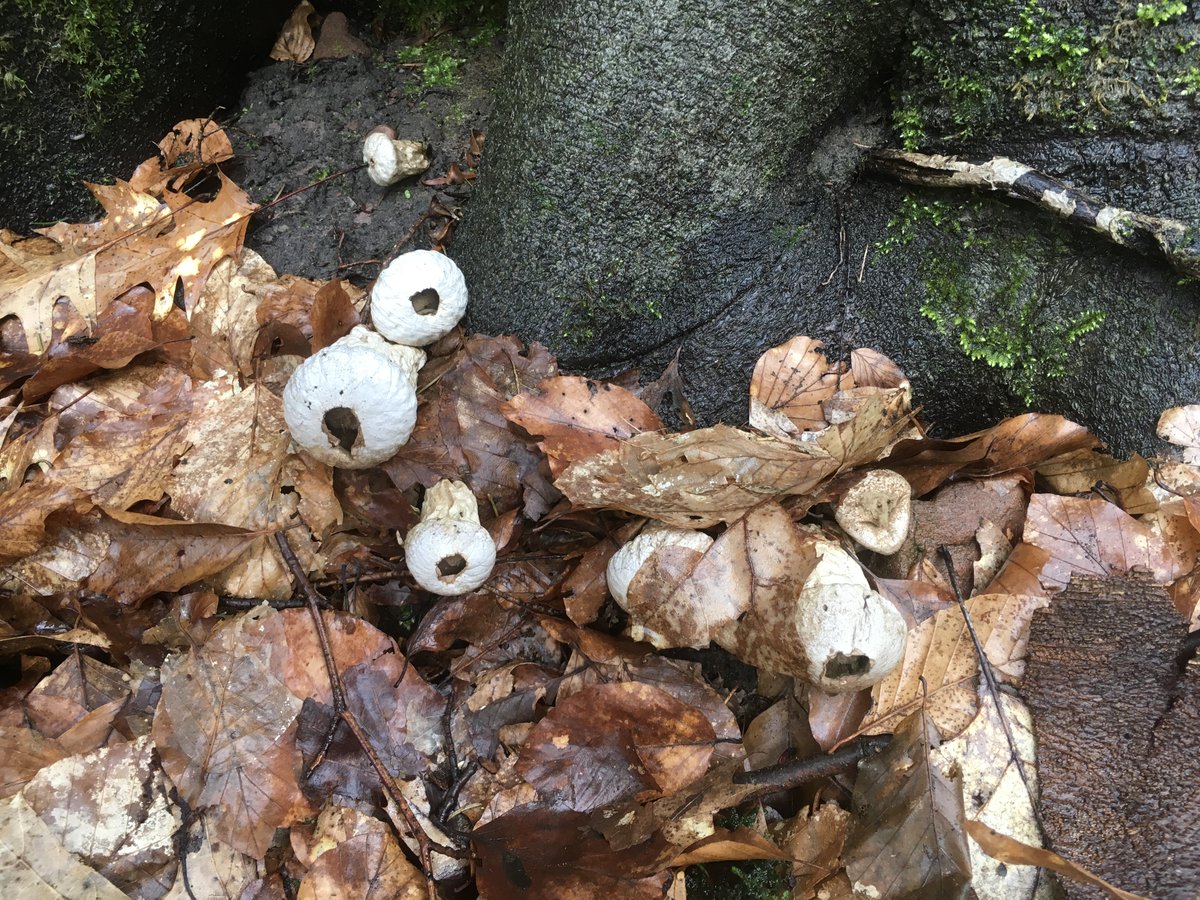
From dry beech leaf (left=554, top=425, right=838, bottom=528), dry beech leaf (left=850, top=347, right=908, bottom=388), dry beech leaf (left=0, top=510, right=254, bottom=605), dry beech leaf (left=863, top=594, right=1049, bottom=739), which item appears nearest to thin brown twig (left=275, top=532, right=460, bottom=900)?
dry beech leaf (left=0, top=510, right=254, bottom=605)

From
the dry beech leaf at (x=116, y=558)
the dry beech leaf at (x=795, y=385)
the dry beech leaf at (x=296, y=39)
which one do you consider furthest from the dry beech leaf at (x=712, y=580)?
the dry beech leaf at (x=296, y=39)

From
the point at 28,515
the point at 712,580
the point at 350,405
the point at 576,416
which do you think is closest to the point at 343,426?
the point at 350,405

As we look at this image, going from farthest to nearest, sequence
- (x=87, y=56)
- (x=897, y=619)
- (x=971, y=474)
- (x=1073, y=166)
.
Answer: (x=87, y=56) → (x=971, y=474) → (x=1073, y=166) → (x=897, y=619)

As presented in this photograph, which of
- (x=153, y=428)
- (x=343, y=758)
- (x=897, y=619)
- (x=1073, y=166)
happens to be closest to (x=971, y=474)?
(x=897, y=619)

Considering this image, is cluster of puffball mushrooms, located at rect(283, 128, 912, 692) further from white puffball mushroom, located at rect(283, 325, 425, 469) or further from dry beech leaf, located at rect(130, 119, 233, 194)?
dry beech leaf, located at rect(130, 119, 233, 194)

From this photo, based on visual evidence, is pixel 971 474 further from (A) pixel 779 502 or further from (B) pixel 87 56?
(B) pixel 87 56

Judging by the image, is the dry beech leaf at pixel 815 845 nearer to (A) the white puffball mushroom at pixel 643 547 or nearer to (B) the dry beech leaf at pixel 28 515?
(A) the white puffball mushroom at pixel 643 547
